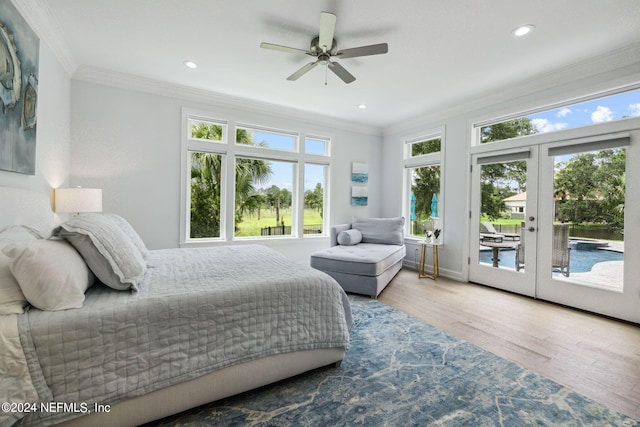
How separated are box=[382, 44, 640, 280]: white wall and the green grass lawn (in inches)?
64.2

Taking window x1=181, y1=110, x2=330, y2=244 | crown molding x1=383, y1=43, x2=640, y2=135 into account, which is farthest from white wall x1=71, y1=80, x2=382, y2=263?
crown molding x1=383, y1=43, x2=640, y2=135

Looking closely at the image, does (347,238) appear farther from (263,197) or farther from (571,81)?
(571,81)

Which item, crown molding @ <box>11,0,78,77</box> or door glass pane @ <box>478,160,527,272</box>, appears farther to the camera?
→ door glass pane @ <box>478,160,527,272</box>

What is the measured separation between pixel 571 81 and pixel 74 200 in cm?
532

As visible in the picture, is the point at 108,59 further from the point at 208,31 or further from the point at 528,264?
the point at 528,264

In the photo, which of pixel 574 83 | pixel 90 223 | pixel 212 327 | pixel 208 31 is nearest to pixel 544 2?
pixel 574 83

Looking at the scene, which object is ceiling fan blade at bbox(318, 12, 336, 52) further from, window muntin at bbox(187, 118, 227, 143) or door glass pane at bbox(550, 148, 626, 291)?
door glass pane at bbox(550, 148, 626, 291)

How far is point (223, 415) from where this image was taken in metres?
1.54

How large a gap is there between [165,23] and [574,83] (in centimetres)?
420

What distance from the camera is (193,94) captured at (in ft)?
12.8

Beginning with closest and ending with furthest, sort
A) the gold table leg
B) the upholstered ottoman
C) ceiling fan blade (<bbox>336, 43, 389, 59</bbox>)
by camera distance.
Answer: ceiling fan blade (<bbox>336, 43, 389, 59</bbox>), the upholstered ottoman, the gold table leg

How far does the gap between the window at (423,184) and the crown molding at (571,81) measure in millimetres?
750

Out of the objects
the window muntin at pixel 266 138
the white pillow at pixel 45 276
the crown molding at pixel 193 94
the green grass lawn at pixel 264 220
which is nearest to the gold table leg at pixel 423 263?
the green grass lawn at pixel 264 220

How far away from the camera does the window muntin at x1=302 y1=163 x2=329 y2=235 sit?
5008 millimetres
